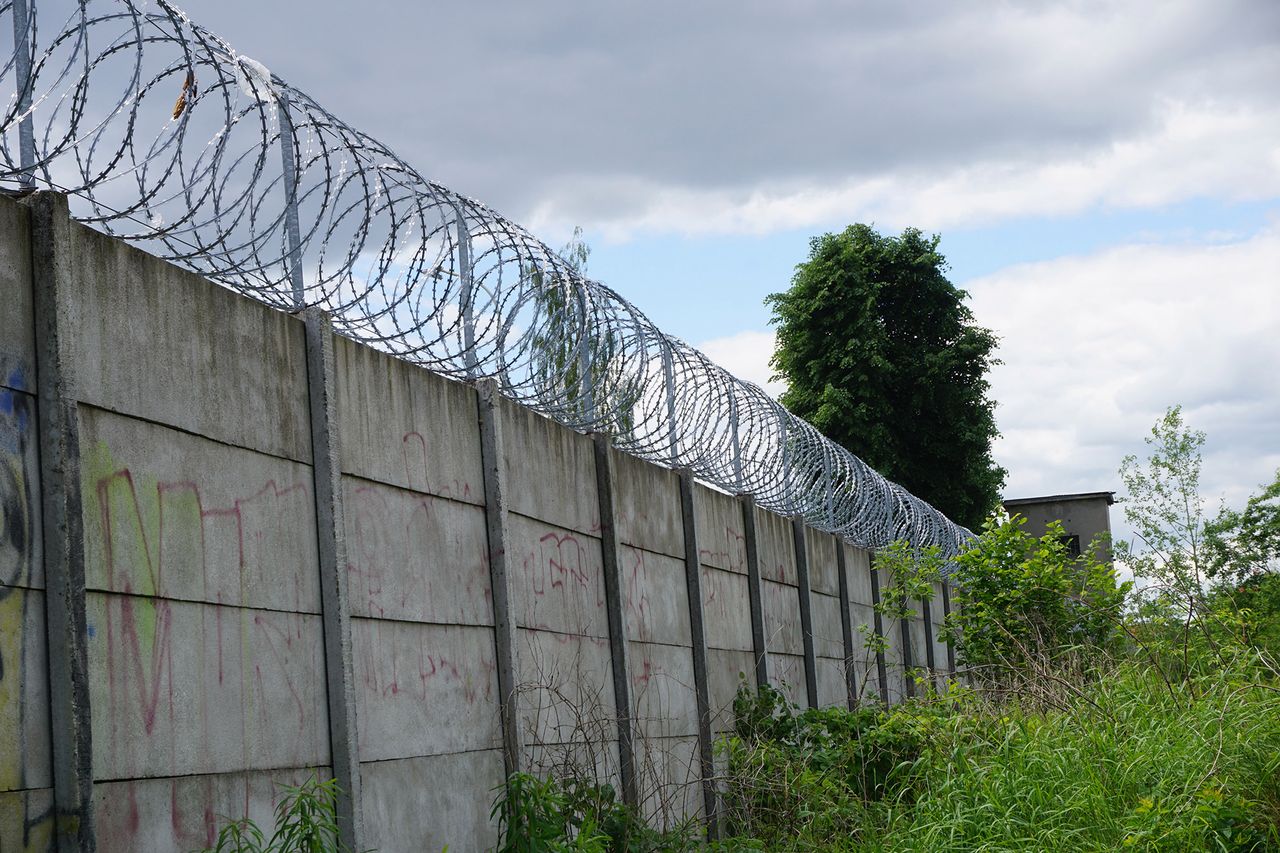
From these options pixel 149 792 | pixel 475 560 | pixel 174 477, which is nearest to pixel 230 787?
pixel 149 792

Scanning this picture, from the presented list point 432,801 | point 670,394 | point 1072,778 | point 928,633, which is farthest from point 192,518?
point 928,633

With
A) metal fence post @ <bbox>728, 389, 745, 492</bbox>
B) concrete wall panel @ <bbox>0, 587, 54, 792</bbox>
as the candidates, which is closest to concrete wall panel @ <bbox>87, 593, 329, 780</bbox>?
concrete wall panel @ <bbox>0, 587, 54, 792</bbox>

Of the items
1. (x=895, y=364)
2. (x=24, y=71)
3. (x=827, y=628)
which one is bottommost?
(x=827, y=628)

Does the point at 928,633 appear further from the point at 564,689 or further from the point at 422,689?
the point at 422,689

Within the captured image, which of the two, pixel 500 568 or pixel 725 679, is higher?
pixel 500 568

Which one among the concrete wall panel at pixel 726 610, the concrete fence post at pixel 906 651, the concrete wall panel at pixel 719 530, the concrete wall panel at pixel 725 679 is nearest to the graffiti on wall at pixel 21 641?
the concrete wall panel at pixel 725 679

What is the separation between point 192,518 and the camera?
4.24m

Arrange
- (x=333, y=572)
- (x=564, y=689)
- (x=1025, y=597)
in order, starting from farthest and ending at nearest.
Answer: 1. (x=1025, y=597)
2. (x=564, y=689)
3. (x=333, y=572)

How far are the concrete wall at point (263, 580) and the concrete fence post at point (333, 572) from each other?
0.04 feet

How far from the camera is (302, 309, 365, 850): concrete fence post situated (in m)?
4.77

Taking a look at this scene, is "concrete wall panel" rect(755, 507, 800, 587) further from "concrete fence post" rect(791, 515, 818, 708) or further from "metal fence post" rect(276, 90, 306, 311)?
"metal fence post" rect(276, 90, 306, 311)

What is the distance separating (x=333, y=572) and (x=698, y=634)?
4.21 metres

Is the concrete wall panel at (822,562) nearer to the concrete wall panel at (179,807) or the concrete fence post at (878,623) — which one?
the concrete fence post at (878,623)

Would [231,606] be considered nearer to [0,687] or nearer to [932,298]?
[0,687]
